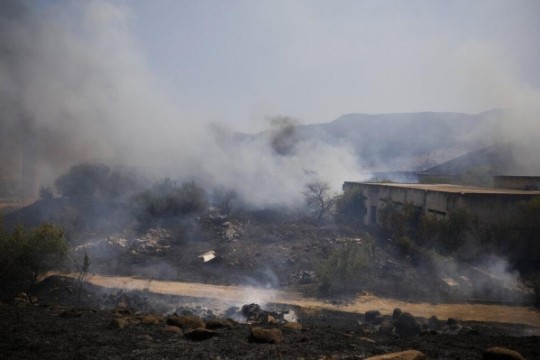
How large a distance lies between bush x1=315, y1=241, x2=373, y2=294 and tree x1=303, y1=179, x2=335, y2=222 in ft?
36.4

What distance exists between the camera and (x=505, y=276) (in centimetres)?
1598

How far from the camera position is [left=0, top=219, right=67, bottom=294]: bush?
1283cm

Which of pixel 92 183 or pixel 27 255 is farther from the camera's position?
→ pixel 92 183

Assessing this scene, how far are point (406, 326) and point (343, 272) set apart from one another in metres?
4.49

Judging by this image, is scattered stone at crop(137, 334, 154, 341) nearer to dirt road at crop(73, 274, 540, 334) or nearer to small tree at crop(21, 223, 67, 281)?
dirt road at crop(73, 274, 540, 334)

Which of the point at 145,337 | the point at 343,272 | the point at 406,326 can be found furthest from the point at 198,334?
the point at 343,272

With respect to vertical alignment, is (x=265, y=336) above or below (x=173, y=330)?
above

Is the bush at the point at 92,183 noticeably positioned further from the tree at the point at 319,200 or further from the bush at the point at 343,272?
the bush at the point at 343,272

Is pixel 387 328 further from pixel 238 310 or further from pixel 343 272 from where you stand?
pixel 238 310

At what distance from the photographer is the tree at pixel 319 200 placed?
27312mm

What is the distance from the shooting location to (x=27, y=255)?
43.0 feet

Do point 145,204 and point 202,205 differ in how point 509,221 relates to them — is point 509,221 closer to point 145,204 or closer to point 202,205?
point 202,205

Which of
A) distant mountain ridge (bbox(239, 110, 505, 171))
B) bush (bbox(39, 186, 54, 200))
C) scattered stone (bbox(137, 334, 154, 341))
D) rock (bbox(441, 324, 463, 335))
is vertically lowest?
rock (bbox(441, 324, 463, 335))

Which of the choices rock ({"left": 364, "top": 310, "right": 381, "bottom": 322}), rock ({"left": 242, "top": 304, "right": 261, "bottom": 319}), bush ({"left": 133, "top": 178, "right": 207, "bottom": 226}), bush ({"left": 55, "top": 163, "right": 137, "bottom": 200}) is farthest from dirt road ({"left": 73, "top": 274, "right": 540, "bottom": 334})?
bush ({"left": 55, "top": 163, "right": 137, "bottom": 200})
